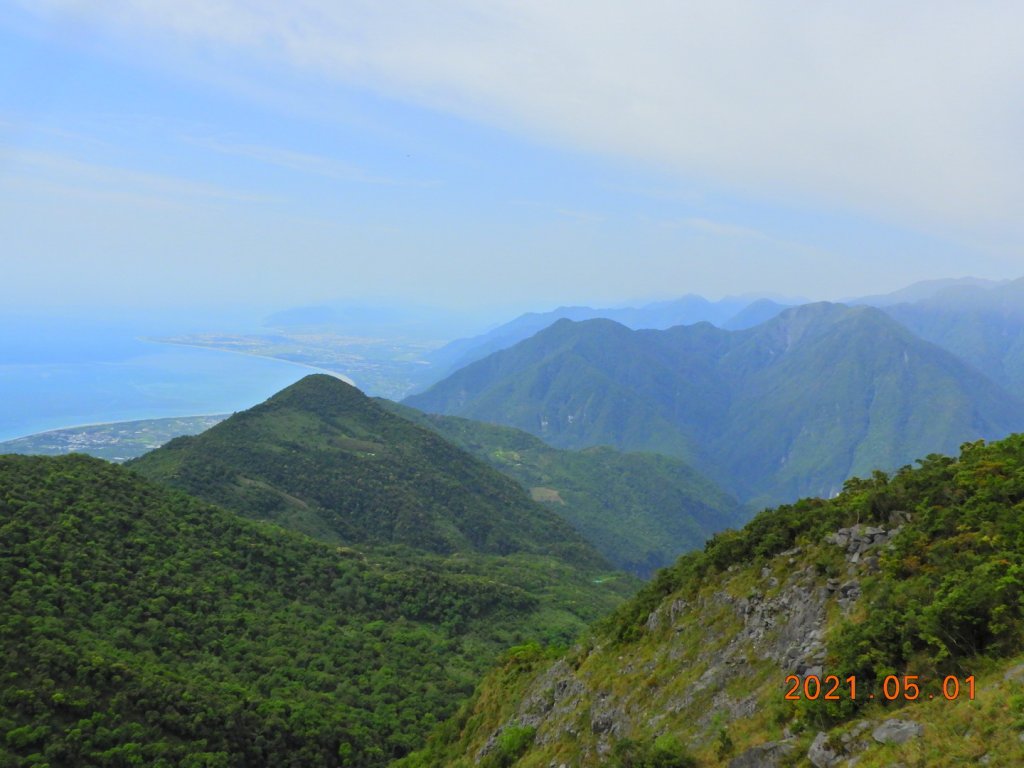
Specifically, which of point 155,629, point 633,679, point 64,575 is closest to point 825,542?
point 633,679

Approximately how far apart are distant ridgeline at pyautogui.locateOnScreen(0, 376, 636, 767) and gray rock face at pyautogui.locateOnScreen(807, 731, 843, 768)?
32359mm

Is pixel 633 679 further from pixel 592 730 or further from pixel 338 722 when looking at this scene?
pixel 338 722

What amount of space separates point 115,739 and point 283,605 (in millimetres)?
24060

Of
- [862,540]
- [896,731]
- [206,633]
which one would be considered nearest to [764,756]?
[896,731]

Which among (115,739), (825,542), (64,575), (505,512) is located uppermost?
(825,542)

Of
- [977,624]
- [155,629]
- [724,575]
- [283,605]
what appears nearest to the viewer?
[977,624]

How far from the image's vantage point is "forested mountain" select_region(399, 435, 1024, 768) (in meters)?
11.8

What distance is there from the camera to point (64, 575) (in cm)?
4175

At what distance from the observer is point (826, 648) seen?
15.3 meters

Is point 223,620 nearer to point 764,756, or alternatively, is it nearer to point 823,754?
point 764,756
